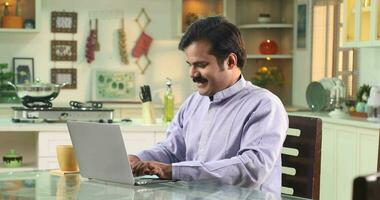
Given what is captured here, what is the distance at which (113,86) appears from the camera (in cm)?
704

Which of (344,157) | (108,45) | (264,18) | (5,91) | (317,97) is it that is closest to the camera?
(344,157)

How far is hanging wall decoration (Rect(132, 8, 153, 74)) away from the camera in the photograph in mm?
7176

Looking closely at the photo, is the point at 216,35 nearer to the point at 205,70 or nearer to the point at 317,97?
the point at 205,70

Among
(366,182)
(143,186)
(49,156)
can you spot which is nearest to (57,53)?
(49,156)

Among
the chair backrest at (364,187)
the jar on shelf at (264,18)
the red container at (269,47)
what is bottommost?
the chair backrest at (364,187)

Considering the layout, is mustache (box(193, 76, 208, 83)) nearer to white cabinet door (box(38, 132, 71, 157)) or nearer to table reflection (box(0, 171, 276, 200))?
table reflection (box(0, 171, 276, 200))

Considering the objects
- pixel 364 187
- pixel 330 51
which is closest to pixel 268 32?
pixel 330 51

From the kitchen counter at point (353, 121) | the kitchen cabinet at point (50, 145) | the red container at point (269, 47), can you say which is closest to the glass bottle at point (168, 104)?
the kitchen cabinet at point (50, 145)

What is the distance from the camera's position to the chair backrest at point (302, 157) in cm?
239

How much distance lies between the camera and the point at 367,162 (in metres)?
4.78

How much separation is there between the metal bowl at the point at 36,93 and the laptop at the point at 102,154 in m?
2.01

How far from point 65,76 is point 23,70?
0.40m

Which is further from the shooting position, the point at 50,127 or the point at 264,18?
the point at 264,18

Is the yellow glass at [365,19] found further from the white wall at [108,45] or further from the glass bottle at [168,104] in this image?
the white wall at [108,45]
